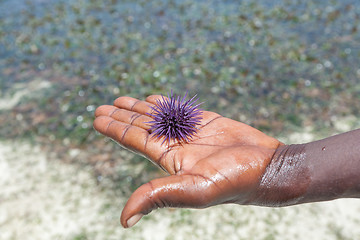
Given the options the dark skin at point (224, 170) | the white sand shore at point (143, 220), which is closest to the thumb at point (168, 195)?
the dark skin at point (224, 170)

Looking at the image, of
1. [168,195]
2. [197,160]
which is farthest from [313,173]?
[168,195]

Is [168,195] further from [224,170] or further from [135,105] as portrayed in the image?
[135,105]

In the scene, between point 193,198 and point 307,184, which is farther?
point 307,184

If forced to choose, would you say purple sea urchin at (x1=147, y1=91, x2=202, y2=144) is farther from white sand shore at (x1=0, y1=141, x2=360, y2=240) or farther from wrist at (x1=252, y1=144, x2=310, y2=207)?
white sand shore at (x1=0, y1=141, x2=360, y2=240)

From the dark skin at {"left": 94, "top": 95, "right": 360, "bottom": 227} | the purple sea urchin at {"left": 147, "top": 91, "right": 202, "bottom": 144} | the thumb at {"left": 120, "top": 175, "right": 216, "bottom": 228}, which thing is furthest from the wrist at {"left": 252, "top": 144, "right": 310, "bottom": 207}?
the purple sea urchin at {"left": 147, "top": 91, "right": 202, "bottom": 144}

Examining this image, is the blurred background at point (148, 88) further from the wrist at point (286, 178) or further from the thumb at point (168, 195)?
the thumb at point (168, 195)

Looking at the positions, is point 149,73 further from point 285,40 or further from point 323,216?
point 323,216

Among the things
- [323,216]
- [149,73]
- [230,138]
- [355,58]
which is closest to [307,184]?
[230,138]
